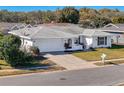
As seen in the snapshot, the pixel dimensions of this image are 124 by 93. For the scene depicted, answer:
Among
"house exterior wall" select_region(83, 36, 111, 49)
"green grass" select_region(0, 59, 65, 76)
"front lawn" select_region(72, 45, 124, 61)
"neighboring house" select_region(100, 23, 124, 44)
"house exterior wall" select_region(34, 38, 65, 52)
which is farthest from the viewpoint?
"neighboring house" select_region(100, 23, 124, 44)

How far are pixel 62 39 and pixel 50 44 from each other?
5.92 feet

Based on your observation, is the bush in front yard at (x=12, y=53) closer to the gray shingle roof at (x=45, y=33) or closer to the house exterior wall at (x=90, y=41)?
the gray shingle roof at (x=45, y=33)

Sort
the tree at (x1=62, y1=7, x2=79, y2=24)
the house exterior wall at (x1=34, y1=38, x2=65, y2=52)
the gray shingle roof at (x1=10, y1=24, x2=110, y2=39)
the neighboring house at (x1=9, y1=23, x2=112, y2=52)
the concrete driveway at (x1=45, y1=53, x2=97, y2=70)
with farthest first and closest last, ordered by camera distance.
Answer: the tree at (x1=62, y1=7, x2=79, y2=24) → the gray shingle roof at (x1=10, y1=24, x2=110, y2=39) → the neighboring house at (x1=9, y1=23, x2=112, y2=52) → the house exterior wall at (x1=34, y1=38, x2=65, y2=52) → the concrete driveway at (x1=45, y1=53, x2=97, y2=70)

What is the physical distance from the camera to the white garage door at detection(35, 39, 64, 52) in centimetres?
3213

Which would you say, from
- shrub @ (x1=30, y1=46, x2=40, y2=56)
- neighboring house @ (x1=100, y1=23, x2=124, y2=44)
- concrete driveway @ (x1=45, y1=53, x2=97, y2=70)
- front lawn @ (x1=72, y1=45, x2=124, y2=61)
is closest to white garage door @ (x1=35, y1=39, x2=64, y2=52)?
shrub @ (x1=30, y1=46, x2=40, y2=56)

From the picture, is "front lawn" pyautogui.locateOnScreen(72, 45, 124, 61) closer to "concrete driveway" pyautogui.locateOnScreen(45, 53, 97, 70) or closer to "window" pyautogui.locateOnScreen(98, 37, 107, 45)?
"concrete driveway" pyautogui.locateOnScreen(45, 53, 97, 70)

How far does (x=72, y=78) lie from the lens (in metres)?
20.9

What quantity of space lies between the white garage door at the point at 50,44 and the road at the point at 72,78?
919 centimetres

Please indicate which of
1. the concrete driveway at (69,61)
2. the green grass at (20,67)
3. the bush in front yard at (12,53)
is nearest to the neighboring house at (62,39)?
the concrete driveway at (69,61)

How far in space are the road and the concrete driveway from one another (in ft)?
4.88

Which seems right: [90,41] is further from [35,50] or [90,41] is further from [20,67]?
[20,67]

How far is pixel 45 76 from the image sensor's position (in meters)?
21.5
